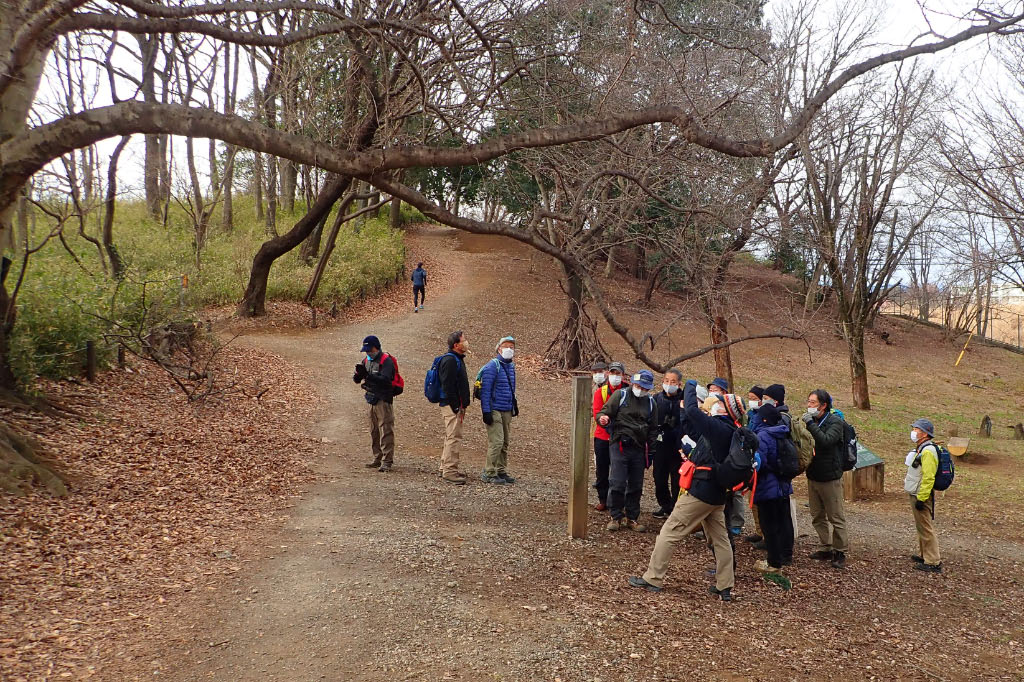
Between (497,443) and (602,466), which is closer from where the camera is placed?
(602,466)

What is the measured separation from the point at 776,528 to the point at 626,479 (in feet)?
5.26

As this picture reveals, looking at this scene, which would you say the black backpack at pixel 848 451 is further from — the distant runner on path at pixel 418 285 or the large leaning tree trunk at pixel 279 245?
the distant runner on path at pixel 418 285

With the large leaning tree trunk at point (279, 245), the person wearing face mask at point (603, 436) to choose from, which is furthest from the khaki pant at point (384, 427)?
the large leaning tree trunk at point (279, 245)

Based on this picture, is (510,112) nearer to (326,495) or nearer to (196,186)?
(326,495)

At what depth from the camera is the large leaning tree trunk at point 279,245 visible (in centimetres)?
1624

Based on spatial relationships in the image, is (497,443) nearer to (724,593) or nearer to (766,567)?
(766,567)

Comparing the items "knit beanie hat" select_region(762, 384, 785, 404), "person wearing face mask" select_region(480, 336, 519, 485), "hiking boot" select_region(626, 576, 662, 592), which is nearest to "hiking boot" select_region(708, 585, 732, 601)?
"hiking boot" select_region(626, 576, 662, 592)

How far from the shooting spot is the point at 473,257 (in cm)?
3678

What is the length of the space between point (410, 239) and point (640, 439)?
31978 mm

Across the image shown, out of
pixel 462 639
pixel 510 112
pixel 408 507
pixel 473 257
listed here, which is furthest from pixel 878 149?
pixel 473 257

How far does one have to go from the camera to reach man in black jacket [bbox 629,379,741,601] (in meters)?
6.11

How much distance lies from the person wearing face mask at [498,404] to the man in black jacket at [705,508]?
→ 362 centimetres

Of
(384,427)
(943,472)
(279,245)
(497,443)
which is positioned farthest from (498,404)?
(279,245)

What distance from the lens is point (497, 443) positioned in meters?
9.87
